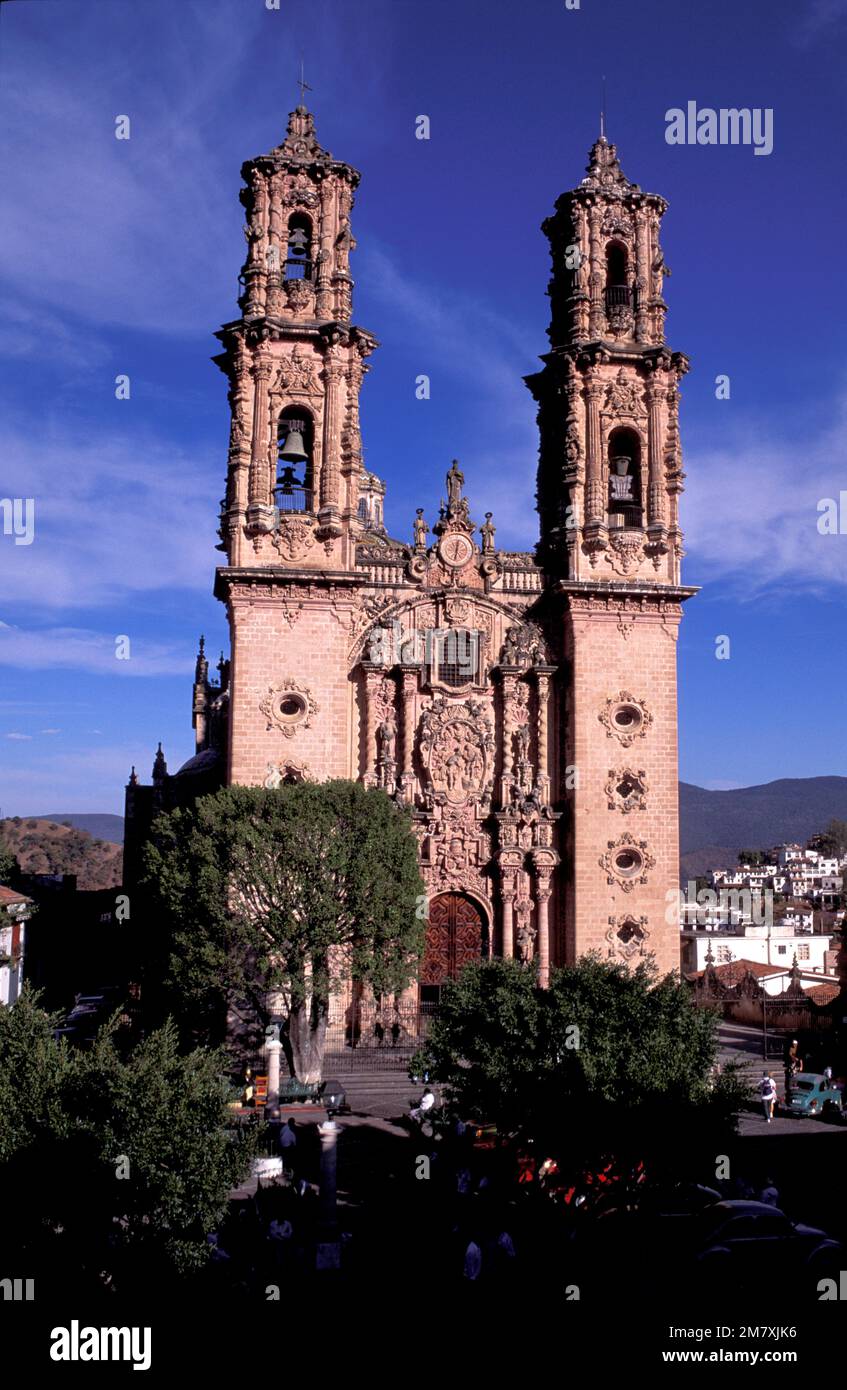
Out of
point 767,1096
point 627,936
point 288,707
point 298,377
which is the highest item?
point 298,377

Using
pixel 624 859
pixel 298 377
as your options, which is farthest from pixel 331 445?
pixel 624 859

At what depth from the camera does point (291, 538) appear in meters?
32.1

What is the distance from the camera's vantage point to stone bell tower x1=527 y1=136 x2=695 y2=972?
3192cm

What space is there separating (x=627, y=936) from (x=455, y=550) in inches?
469

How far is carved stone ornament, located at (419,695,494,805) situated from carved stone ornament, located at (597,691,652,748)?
3.31 m

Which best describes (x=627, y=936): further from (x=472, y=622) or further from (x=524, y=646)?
(x=472, y=622)

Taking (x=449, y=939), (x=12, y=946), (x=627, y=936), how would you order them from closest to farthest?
(x=627, y=936), (x=449, y=939), (x=12, y=946)

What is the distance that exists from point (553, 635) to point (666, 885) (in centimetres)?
779

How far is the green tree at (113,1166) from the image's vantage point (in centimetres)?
1203

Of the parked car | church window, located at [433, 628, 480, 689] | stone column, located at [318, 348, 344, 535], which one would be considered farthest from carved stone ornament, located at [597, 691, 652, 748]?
the parked car

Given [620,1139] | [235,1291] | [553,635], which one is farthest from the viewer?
[553,635]

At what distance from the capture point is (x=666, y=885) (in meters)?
32.0

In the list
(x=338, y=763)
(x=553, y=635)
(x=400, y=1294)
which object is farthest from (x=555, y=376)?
(x=400, y=1294)
